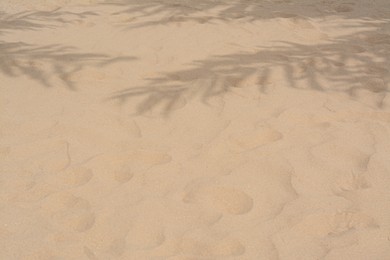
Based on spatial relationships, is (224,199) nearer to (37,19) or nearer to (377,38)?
(377,38)

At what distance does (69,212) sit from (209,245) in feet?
2.02

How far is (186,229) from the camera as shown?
Answer: 1842mm

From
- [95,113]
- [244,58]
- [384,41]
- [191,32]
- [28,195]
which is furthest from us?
[191,32]

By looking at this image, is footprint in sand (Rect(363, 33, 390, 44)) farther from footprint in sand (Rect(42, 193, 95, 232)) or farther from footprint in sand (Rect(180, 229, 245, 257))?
footprint in sand (Rect(42, 193, 95, 232))

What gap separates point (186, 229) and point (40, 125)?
3.81ft

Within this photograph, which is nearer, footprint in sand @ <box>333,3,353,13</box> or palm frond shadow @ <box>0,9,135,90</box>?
palm frond shadow @ <box>0,9,135,90</box>

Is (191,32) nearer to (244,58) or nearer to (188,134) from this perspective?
(244,58)

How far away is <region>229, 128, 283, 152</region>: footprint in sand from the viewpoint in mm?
2350

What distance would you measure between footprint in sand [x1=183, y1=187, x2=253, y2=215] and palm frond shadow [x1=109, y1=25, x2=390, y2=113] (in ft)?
2.61

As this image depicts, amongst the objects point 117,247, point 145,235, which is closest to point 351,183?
point 145,235

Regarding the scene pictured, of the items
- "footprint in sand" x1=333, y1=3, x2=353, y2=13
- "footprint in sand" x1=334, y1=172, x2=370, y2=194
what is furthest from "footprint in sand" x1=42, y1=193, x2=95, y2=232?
"footprint in sand" x1=333, y1=3, x2=353, y2=13

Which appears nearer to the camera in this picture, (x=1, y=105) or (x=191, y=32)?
(x=1, y=105)

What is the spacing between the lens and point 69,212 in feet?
6.29

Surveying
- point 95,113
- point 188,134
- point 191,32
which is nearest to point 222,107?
point 188,134
